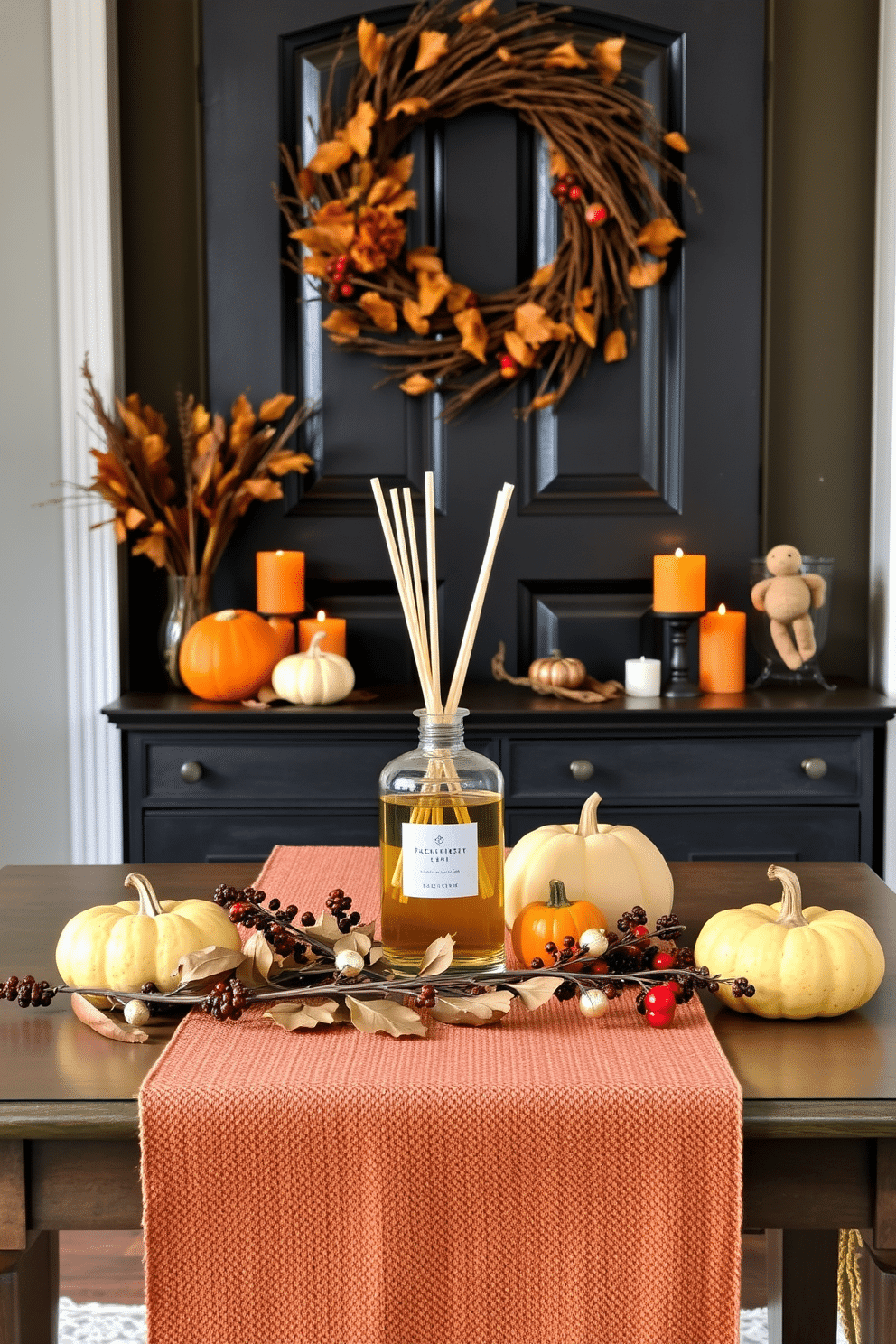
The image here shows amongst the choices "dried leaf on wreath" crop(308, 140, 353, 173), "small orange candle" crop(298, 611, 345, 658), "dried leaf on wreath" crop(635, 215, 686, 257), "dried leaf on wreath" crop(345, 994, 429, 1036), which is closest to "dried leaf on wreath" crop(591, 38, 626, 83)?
"dried leaf on wreath" crop(635, 215, 686, 257)

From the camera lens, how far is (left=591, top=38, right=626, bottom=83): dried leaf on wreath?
2.78m

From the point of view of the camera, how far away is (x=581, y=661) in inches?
118

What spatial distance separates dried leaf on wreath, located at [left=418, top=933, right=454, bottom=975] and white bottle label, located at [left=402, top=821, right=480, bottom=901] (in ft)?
0.12

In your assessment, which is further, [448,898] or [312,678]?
[312,678]

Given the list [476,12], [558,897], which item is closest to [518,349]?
[476,12]

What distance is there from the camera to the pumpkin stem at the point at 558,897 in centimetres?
120

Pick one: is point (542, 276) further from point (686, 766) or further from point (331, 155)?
point (686, 766)

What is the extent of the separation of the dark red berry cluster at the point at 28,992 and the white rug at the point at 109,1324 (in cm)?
109

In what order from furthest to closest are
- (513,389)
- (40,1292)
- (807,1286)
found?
(513,389) → (807,1286) → (40,1292)

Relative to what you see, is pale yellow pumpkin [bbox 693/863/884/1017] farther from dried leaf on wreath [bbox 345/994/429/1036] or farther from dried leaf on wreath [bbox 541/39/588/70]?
dried leaf on wreath [bbox 541/39/588/70]

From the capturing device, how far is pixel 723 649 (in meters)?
2.82

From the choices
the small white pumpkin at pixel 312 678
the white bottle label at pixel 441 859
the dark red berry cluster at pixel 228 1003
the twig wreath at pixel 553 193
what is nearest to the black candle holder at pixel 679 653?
the twig wreath at pixel 553 193

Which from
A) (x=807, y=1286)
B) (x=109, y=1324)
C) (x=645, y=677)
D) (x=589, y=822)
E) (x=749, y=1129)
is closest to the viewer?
(x=749, y=1129)

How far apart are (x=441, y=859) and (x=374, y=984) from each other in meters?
0.12
